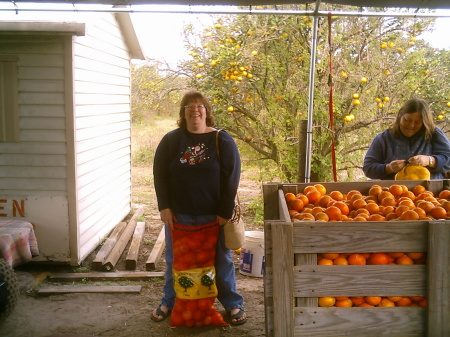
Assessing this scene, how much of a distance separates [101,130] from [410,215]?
4952 mm

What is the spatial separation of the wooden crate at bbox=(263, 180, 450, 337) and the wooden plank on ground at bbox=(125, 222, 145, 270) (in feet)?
11.7

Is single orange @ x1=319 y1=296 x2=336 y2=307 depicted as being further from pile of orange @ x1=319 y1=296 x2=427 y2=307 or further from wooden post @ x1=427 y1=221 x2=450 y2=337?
wooden post @ x1=427 y1=221 x2=450 y2=337

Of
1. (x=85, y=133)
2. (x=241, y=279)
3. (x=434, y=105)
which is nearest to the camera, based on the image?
(x=241, y=279)

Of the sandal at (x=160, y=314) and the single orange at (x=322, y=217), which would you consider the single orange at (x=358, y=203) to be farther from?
the sandal at (x=160, y=314)

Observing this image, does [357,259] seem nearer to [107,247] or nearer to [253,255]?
[253,255]

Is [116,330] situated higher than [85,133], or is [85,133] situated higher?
[85,133]

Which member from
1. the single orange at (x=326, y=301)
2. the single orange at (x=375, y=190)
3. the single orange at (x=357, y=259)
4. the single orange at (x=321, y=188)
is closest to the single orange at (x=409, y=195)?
the single orange at (x=375, y=190)

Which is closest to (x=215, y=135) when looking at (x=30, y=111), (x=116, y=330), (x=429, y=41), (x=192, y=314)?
(x=192, y=314)

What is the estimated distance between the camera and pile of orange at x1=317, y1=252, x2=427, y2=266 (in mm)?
2520

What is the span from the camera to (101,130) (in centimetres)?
677

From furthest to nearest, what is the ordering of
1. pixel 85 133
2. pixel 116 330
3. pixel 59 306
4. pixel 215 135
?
pixel 85 133 < pixel 59 306 < pixel 116 330 < pixel 215 135

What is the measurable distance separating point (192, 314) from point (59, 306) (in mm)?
1468

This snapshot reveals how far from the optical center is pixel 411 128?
A: 14.4 ft

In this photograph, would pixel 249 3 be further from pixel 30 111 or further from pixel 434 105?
pixel 434 105
